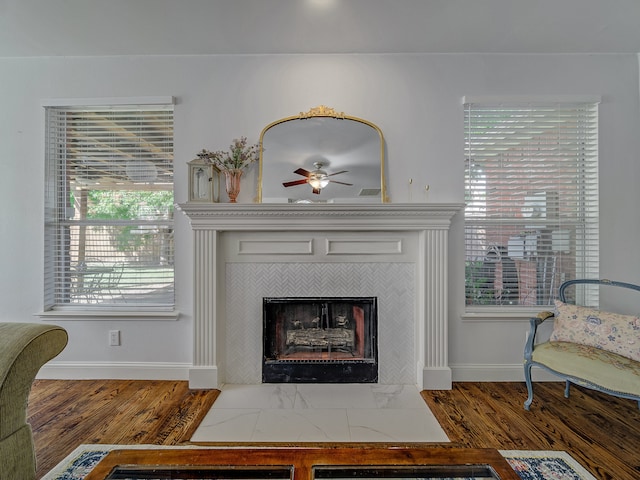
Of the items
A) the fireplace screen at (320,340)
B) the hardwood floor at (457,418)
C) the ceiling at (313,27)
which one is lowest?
the hardwood floor at (457,418)

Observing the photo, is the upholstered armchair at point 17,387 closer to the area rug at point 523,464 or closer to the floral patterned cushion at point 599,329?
the area rug at point 523,464

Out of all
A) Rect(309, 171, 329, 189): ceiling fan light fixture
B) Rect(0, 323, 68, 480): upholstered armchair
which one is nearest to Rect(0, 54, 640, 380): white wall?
Rect(309, 171, 329, 189): ceiling fan light fixture

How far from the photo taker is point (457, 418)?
2.00 m

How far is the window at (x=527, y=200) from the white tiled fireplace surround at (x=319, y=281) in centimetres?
43

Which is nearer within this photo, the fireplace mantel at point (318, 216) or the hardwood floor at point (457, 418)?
the hardwood floor at point (457, 418)

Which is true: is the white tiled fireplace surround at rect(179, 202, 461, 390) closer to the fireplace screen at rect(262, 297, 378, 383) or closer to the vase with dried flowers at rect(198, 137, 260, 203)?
the fireplace screen at rect(262, 297, 378, 383)

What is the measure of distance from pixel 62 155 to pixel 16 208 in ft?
1.82

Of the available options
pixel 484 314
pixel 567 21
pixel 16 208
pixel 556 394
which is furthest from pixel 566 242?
pixel 16 208

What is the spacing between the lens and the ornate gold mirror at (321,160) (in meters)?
2.49

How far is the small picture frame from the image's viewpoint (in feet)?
7.86

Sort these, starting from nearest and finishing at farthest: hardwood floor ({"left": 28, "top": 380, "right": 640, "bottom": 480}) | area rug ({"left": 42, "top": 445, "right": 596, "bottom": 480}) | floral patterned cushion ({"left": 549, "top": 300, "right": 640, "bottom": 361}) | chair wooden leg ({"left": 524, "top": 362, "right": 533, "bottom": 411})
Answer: area rug ({"left": 42, "top": 445, "right": 596, "bottom": 480}) → hardwood floor ({"left": 28, "top": 380, "right": 640, "bottom": 480}) → floral patterned cushion ({"left": 549, "top": 300, "right": 640, "bottom": 361}) → chair wooden leg ({"left": 524, "top": 362, "right": 533, "bottom": 411})

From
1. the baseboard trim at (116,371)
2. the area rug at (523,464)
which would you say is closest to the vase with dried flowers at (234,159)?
the baseboard trim at (116,371)

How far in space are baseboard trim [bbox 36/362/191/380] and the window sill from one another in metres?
0.36

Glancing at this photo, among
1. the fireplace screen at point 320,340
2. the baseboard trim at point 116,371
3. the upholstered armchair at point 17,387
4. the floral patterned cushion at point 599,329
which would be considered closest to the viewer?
the upholstered armchair at point 17,387
